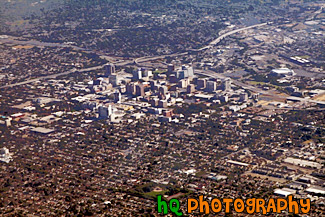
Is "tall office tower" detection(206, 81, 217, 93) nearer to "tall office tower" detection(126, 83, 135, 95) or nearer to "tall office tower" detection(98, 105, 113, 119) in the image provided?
"tall office tower" detection(126, 83, 135, 95)

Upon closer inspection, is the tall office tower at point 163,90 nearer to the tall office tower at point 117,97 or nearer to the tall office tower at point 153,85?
the tall office tower at point 153,85

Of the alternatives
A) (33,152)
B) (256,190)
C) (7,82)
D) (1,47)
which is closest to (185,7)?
(1,47)

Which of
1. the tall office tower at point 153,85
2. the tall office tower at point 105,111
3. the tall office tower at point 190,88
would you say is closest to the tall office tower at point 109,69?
the tall office tower at point 153,85

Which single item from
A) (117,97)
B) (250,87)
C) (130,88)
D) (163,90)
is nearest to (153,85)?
(130,88)

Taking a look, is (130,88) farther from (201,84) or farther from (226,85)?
(226,85)

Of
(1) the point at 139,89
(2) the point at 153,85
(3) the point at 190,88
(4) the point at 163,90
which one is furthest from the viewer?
(2) the point at 153,85

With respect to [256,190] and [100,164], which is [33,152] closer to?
[100,164]

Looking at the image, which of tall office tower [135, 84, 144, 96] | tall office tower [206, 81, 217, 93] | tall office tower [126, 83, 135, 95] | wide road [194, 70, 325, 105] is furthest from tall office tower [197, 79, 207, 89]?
tall office tower [126, 83, 135, 95]

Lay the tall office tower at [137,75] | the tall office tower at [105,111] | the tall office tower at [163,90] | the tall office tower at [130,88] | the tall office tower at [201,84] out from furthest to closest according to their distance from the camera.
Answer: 1. the tall office tower at [137,75]
2. the tall office tower at [201,84]
3. the tall office tower at [130,88]
4. the tall office tower at [163,90]
5. the tall office tower at [105,111]
